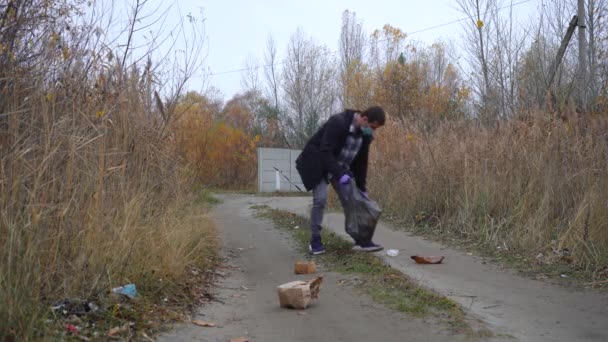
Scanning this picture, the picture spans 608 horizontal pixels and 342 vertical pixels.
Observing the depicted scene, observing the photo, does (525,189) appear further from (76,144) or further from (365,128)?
(76,144)

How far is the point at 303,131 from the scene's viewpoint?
44.3m

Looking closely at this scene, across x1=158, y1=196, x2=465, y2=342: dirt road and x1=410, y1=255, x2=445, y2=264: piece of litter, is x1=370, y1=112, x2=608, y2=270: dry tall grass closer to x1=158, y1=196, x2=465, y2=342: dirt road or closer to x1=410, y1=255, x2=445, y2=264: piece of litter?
x1=410, y1=255, x2=445, y2=264: piece of litter

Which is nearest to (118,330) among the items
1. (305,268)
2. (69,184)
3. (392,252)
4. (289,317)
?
(69,184)

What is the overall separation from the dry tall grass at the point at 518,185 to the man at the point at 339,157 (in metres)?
1.91

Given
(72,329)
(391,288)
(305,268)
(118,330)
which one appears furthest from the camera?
(305,268)

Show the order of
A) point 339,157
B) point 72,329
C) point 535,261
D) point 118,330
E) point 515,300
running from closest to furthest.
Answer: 1. point 72,329
2. point 118,330
3. point 515,300
4. point 535,261
5. point 339,157

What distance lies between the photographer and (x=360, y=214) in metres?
7.34

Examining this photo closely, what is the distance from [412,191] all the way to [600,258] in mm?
4390

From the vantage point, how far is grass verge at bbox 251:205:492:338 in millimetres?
4761

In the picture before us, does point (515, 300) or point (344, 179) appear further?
point (344, 179)

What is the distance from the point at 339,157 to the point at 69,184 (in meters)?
3.55

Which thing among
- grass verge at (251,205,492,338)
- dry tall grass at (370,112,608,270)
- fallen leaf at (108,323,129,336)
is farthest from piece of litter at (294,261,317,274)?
fallen leaf at (108,323,129,336)

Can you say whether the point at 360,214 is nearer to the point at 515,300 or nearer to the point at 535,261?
the point at 535,261

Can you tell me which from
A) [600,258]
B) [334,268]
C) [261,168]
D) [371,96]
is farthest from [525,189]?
[371,96]
